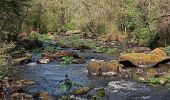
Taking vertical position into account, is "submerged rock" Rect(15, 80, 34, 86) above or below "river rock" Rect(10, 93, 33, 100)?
below

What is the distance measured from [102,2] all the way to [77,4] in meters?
29.6

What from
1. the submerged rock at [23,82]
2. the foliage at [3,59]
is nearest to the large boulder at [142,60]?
the submerged rock at [23,82]

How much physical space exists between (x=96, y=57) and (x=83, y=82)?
12559 mm

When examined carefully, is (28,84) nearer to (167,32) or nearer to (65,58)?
(65,58)

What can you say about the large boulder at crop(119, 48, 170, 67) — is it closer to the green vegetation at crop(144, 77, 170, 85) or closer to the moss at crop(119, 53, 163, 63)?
the moss at crop(119, 53, 163, 63)

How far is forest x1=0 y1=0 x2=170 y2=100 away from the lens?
25.9 m

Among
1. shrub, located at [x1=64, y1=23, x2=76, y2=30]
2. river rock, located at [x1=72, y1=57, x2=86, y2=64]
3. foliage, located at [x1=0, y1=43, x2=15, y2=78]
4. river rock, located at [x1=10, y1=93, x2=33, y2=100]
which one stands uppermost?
foliage, located at [x1=0, y1=43, x2=15, y2=78]

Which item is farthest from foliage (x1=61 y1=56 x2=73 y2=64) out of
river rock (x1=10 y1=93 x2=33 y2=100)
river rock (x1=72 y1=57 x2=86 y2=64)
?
river rock (x1=10 y1=93 x2=33 y2=100)

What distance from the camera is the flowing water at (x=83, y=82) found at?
83.2 ft

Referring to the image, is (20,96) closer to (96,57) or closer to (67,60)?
(67,60)

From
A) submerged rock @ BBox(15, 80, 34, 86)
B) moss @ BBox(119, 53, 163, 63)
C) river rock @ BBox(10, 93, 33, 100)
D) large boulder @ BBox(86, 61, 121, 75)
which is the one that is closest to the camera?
river rock @ BBox(10, 93, 33, 100)

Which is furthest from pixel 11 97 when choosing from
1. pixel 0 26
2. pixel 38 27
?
pixel 38 27

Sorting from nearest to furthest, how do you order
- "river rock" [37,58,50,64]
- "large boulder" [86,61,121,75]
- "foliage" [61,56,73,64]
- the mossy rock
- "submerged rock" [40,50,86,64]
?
the mossy rock → "large boulder" [86,61,121,75] → "foliage" [61,56,73,64] → "river rock" [37,58,50,64] → "submerged rock" [40,50,86,64]

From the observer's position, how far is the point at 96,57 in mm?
41844
